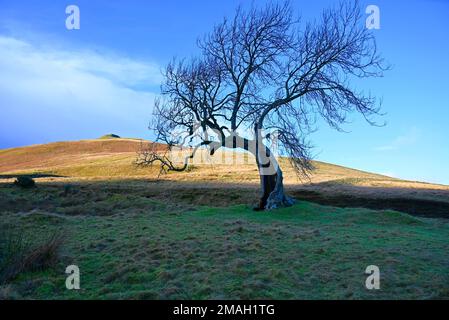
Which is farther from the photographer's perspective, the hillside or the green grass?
the hillside

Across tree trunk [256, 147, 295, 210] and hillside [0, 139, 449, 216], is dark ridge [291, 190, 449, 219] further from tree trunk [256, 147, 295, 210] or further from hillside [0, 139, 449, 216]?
tree trunk [256, 147, 295, 210]

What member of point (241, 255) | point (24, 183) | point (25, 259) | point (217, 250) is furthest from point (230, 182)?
point (25, 259)

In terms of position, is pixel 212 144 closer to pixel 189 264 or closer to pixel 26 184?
pixel 189 264

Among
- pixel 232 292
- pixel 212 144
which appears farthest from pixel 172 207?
pixel 232 292

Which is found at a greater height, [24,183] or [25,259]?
[24,183]

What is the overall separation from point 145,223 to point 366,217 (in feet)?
37.7

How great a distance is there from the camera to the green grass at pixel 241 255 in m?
8.47

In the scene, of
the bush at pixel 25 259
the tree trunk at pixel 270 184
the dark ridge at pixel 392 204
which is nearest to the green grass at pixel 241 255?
the bush at pixel 25 259

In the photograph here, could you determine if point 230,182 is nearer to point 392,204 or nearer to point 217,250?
point 392,204

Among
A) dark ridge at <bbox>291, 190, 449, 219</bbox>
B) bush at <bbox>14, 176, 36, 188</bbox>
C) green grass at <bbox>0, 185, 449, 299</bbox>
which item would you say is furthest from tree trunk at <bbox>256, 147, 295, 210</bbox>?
bush at <bbox>14, 176, 36, 188</bbox>

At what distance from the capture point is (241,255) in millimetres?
11453

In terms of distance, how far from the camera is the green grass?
8469mm

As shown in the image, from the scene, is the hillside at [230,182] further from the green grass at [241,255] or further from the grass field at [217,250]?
the green grass at [241,255]

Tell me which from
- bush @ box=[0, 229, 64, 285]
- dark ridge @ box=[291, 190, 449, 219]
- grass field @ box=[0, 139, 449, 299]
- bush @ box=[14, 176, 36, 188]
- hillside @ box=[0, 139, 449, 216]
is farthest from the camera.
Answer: bush @ box=[14, 176, 36, 188]
